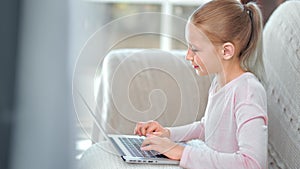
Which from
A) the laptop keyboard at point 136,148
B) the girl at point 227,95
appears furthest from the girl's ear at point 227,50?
the laptop keyboard at point 136,148

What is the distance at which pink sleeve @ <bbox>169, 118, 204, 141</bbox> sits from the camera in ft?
4.44

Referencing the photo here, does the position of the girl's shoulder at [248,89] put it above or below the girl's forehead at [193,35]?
below

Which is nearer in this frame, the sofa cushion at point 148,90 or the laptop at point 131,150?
the laptop at point 131,150

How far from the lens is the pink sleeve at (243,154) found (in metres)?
1.16

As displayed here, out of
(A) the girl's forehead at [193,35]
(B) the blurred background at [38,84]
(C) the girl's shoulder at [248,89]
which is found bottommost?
(B) the blurred background at [38,84]

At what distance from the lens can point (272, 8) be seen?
2.02 m

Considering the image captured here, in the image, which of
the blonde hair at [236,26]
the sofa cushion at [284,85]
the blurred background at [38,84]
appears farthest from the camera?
the blurred background at [38,84]

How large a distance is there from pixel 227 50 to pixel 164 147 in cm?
27

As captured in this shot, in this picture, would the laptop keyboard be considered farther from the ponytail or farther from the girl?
the ponytail

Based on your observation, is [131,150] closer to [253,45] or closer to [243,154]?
[243,154]

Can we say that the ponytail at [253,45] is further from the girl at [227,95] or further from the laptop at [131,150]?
the laptop at [131,150]

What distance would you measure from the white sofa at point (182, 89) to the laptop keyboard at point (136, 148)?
42 millimetres

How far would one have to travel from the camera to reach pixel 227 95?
4.24 ft

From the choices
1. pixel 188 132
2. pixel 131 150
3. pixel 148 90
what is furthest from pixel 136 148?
pixel 148 90
